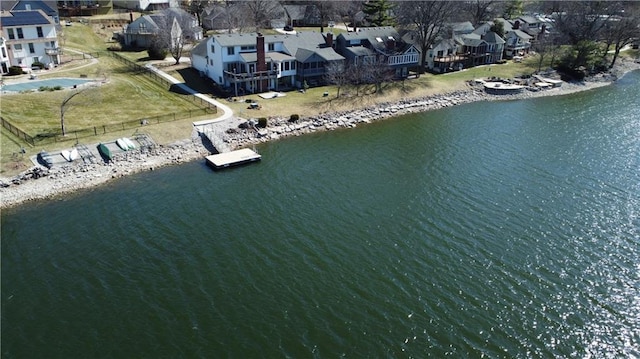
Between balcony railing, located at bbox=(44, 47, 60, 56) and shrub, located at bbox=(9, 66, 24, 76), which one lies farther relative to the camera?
balcony railing, located at bbox=(44, 47, 60, 56)

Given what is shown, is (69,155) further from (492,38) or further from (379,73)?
(492,38)

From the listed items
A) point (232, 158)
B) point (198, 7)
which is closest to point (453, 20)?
point (198, 7)

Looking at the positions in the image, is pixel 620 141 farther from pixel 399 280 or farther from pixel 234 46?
pixel 234 46

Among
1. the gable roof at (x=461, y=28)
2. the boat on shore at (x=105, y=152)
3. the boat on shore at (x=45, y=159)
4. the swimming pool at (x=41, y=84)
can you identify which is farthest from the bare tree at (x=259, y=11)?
the boat on shore at (x=45, y=159)

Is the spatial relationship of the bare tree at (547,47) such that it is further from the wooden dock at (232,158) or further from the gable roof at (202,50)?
the wooden dock at (232,158)

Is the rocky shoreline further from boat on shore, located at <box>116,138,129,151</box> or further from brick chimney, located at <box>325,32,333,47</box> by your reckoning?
brick chimney, located at <box>325,32,333,47</box>

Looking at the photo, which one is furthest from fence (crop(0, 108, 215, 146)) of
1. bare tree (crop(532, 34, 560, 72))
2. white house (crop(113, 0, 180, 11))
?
bare tree (crop(532, 34, 560, 72))
